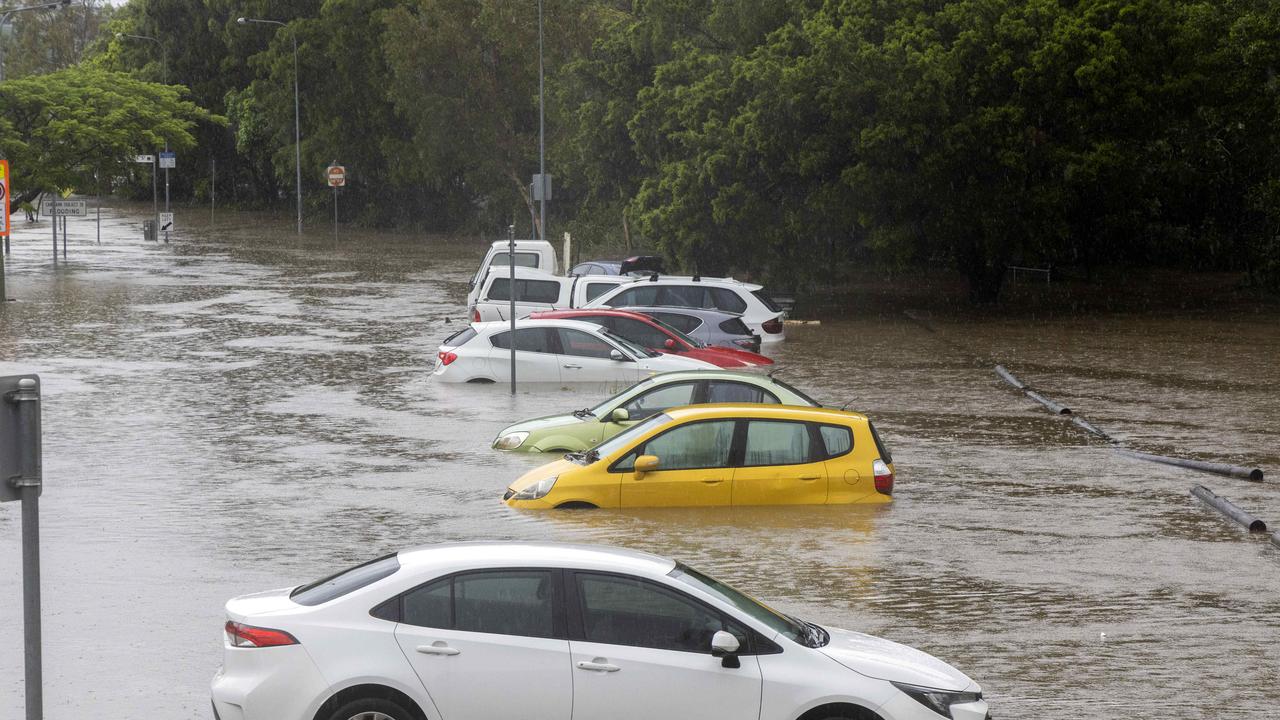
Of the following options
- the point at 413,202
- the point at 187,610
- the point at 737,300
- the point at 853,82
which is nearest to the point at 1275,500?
the point at 187,610

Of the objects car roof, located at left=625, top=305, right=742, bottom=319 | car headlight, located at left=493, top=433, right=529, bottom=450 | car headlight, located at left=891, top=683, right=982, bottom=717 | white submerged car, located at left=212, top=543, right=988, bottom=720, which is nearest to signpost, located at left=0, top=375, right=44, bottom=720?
white submerged car, located at left=212, top=543, right=988, bottom=720

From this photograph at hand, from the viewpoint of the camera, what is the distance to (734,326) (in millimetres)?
26797

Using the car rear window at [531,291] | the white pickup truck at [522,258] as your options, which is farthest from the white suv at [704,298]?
the white pickup truck at [522,258]

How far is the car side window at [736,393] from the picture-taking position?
663 inches

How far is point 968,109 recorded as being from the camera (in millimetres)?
38500

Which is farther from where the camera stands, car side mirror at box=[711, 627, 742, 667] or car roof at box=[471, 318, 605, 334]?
car roof at box=[471, 318, 605, 334]

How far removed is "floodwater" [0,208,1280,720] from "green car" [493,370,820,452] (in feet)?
2.33

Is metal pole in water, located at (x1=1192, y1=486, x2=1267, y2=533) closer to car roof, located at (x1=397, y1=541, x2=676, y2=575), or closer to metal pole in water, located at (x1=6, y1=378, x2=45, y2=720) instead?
car roof, located at (x1=397, y1=541, x2=676, y2=575)

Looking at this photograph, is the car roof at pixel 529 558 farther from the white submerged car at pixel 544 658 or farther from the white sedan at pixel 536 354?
the white sedan at pixel 536 354

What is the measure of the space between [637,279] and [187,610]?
1862cm

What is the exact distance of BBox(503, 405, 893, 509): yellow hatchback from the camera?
1397 centimetres

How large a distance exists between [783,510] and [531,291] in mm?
17043

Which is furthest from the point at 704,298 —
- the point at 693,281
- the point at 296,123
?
the point at 296,123

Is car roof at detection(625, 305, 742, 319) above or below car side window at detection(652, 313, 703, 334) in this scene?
above
